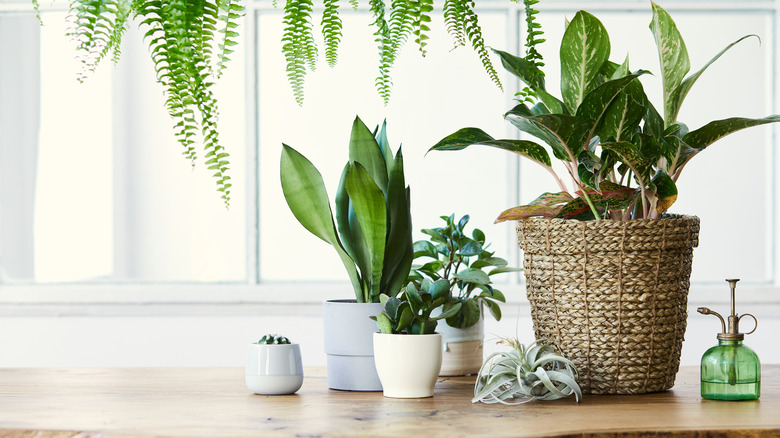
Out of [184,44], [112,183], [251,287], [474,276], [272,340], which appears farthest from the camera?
[112,183]

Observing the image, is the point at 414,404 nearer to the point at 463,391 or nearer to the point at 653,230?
the point at 463,391

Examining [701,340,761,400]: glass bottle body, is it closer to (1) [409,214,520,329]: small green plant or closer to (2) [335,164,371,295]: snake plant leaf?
(1) [409,214,520,329]: small green plant

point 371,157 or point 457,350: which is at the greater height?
point 371,157

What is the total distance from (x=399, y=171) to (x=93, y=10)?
0.55 m

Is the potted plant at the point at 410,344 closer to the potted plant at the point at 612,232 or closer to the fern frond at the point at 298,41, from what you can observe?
the potted plant at the point at 612,232

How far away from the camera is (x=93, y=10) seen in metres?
0.71

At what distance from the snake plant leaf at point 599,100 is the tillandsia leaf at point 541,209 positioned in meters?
0.13

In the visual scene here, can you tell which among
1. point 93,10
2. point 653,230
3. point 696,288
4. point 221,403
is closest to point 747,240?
point 696,288

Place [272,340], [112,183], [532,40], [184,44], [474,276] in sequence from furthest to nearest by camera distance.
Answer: [112,183]
[474,276]
[272,340]
[532,40]
[184,44]

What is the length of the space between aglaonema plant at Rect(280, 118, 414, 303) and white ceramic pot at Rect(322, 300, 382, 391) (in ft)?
0.14

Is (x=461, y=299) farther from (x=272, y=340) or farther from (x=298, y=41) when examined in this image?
(x=298, y=41)

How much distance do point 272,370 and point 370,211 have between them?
0.28 meters

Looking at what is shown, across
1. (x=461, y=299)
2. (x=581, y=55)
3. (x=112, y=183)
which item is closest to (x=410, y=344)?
(x=461, y=299)

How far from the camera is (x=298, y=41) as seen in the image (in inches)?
36.6
